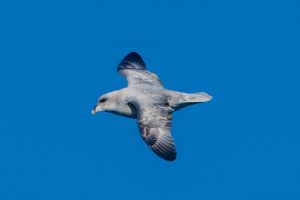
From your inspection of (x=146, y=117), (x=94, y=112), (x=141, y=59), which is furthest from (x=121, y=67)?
(x=146, y=117)

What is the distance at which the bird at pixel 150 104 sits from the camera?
738 inches

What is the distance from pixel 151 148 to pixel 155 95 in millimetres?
2109

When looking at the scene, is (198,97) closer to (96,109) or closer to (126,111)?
(126,111)

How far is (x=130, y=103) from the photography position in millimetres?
20266

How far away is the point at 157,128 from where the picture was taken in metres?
19.1

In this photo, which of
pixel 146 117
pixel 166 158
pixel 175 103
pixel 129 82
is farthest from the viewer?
pixel 129 82

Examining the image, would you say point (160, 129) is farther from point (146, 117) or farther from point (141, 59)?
point (141, 59)

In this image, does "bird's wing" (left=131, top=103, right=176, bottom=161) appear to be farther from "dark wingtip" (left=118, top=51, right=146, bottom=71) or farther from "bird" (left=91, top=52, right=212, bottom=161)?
"dark wingtip" (left=118, top=51, right=146, bottom=71)

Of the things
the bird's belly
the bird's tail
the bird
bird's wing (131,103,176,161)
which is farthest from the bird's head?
the bird's tail

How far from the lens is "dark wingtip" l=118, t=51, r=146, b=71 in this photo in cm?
2342

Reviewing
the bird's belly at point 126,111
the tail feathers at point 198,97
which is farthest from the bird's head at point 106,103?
the tail feathers at point 198,97

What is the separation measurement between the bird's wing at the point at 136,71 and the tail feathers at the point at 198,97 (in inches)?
47.9

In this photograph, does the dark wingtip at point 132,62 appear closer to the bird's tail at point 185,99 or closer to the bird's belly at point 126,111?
the bird's tail at point 185,99

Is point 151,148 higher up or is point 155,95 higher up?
point 155,95
